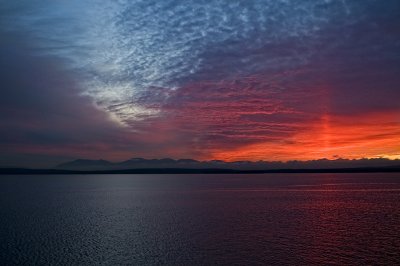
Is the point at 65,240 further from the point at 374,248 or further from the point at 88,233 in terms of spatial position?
the point at 374,248

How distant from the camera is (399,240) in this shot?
44.8 metres

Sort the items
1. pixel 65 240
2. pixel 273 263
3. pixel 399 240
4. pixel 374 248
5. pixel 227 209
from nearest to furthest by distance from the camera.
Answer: pixel 273 263
pixel 374 248
pixel 399 240
pixel 65 240
pixel 227 209

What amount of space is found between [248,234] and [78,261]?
2192cm

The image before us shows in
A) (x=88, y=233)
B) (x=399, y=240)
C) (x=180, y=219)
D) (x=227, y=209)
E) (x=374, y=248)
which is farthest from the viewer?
(x=227, y=209)

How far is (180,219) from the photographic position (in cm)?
6531

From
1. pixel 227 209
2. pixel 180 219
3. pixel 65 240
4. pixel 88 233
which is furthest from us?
pixel 227 209

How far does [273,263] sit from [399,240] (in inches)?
734

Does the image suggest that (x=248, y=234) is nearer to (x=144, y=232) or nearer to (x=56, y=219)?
(x=144, y=232)

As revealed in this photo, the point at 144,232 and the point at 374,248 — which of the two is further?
the point at 144,232

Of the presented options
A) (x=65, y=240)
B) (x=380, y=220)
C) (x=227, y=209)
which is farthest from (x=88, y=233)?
→ (x=380, y=220)

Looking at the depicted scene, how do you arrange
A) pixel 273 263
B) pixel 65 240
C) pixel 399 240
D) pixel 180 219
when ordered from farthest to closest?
pixel 180 219
pixel 65 240
pixel 399 240
pixel 273 263

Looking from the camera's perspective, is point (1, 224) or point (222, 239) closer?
point (222, 239)

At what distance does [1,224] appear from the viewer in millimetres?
60875

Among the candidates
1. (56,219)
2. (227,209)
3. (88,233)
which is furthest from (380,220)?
(56,219)
